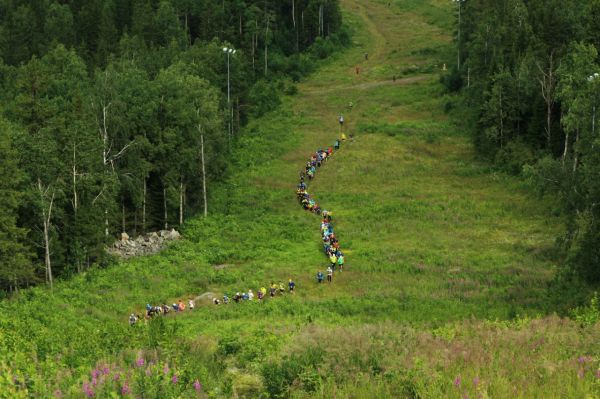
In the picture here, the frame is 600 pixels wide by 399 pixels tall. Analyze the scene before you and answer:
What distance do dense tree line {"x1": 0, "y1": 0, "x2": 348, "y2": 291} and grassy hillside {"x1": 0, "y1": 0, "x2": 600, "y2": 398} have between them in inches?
123

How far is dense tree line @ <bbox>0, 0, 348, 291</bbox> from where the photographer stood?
40156 millimetres

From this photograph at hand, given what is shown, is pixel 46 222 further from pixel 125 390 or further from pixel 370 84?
pixel 370 84

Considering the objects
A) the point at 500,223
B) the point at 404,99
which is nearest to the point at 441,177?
the point at 500,223

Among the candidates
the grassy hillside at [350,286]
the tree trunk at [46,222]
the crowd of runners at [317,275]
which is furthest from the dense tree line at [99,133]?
the crowd of runners at [317,275]

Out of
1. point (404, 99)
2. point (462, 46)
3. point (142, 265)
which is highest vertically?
point (462, 46)

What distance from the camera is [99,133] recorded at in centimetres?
5100

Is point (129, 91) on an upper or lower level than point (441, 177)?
upper

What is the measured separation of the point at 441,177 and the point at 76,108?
33.7 meters

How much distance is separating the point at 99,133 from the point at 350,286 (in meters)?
25.1

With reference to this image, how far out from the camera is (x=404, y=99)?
287 ft

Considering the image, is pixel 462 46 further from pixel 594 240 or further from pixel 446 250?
pixel 594 240

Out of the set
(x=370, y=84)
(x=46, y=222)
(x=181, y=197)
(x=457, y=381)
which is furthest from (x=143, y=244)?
(x=370, y=84)

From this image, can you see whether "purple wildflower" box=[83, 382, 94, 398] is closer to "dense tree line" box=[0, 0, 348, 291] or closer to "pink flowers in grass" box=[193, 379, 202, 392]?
"pink flowers in grass" box=[193, 379, 202, 392]

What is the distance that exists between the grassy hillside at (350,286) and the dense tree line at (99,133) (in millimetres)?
3127
